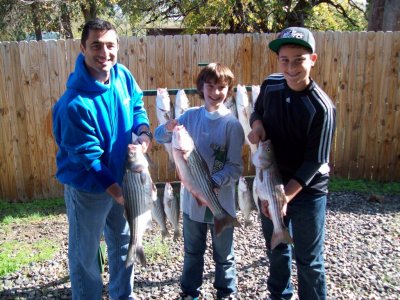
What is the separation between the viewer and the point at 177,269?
4613mm

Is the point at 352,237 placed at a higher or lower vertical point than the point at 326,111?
lower

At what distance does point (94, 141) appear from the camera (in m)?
2.95

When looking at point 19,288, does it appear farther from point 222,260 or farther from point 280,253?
point 280,253

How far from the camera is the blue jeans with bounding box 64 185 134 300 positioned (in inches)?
124

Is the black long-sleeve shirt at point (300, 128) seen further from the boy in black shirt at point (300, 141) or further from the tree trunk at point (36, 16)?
the tree trunk at point (36, 16)

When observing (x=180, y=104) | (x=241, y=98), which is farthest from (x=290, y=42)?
(x=180, y=104)

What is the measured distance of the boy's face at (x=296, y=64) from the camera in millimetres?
2906

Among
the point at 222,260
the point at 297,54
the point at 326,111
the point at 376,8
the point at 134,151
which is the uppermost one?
the point at 376,8

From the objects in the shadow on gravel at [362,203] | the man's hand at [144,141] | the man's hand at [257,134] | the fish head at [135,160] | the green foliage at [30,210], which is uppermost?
the man's hand at [257,134]

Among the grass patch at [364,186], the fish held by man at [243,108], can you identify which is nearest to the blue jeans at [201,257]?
the fish held by man at [243,108]

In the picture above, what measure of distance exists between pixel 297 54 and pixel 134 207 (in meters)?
1.67

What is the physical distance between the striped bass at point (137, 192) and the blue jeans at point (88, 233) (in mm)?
331

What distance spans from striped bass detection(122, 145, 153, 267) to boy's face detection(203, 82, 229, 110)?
2.39 ft

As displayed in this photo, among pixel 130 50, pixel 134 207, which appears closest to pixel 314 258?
pixel 134 207
